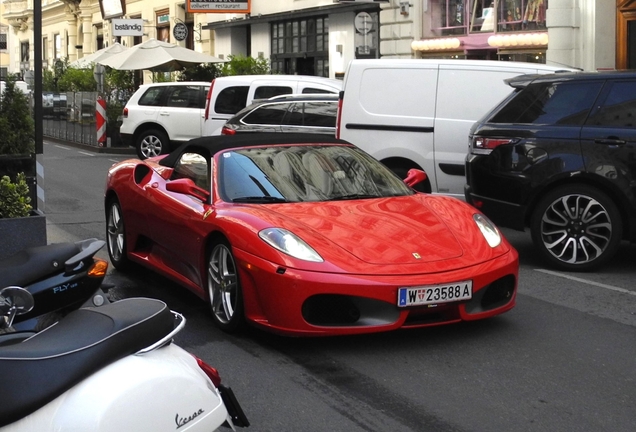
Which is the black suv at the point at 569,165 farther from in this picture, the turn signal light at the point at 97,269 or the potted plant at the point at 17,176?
the turn signal light at the point at 97,269

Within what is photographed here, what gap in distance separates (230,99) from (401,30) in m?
8.09

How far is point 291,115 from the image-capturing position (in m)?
15.0

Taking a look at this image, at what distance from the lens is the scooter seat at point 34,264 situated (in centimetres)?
480

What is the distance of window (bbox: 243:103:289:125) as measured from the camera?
49.9 ft

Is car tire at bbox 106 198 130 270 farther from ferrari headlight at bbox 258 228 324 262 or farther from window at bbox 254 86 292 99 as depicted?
window at bbox 254 86 292 99

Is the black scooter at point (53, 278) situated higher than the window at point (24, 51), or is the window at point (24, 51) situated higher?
the window at point (24, 51)

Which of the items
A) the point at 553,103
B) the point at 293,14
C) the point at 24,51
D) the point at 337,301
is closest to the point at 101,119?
the point at 293,14

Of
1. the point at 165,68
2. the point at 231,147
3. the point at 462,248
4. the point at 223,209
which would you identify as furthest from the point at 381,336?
the point at 165,68

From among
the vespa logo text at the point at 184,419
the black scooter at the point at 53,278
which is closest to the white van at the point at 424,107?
the black scooter at the point at 53,278

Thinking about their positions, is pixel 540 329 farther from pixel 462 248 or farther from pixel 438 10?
pixel 438 10

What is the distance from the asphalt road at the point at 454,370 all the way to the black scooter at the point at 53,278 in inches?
38.2

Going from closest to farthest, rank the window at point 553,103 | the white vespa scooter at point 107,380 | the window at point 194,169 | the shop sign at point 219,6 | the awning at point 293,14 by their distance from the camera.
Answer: the white vespa scooter at point 107,380 < the window at point 194,169 < the window at point 553,103 < the awning at point 293,14 < the shop sign at point 219,6

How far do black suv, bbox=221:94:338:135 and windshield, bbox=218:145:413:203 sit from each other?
7.06 m

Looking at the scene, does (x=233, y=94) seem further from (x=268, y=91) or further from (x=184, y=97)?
(x=184, y=97)
